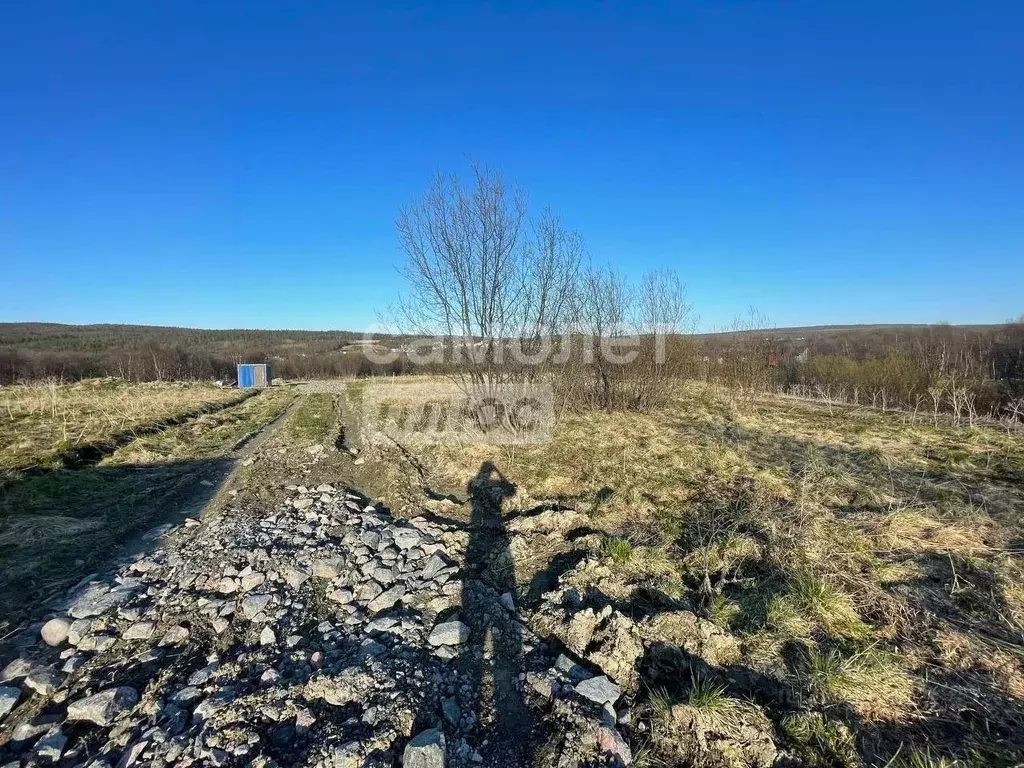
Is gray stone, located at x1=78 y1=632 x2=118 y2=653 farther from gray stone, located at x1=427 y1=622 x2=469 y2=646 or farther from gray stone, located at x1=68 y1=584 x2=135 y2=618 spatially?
gray stone, located at x1=427 y1=622 x2=469 y2=646

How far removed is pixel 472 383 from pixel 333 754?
294 inches

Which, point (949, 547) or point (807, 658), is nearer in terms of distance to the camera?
point (807, 658)

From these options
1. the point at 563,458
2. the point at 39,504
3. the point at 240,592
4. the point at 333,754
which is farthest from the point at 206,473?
the point at 333,754

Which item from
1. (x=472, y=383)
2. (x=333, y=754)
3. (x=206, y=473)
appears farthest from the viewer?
(x=472, y=383)

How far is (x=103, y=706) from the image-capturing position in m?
2.36

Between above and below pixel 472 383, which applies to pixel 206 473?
below

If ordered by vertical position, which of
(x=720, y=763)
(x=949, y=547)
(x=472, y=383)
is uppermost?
(x=472, y=383)

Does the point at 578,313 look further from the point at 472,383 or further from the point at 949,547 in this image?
the point at 949,547

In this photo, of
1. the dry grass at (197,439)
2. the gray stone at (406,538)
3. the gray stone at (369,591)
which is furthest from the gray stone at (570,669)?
the dry grass at (197,439)

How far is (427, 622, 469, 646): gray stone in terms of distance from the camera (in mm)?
2977

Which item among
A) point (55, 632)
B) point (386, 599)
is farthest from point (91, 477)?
point (386, 599)

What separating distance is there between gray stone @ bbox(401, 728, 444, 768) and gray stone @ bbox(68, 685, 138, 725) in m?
1.60

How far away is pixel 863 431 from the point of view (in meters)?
8.53

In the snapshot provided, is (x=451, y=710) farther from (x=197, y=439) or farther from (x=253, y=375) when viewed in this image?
(x=253, y=375)
